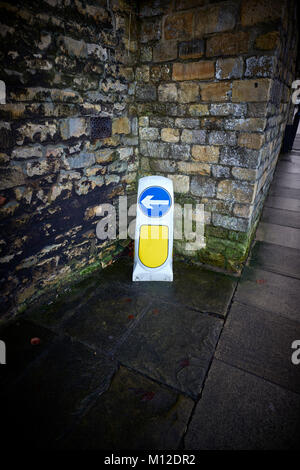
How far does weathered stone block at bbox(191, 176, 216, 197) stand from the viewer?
2984 mm

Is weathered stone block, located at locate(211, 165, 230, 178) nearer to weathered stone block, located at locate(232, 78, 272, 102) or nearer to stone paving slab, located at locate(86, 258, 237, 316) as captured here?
A: weathered stone block, located at locate(232, 78, 272, 102)

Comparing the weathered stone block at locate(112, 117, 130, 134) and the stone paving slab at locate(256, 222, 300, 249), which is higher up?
the weathered stone block at locate(112, 117, 130, 134)

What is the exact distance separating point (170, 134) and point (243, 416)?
2.84 m

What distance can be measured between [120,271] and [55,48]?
235 cm

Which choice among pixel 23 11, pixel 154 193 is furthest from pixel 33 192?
pixel 23 11

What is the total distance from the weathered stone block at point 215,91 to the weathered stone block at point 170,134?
462 millimetres

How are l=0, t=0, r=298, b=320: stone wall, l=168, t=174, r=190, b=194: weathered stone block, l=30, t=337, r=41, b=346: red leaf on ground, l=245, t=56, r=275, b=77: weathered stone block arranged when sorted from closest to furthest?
1. l=0, t=0, r=298, b=320: stone wall
2. l=30, t=337, r=41, b=346: red leaf on ground
3. l=245, t=56, r=275, b=77: weathered stone block
4. l=168, t=174, r=190, b=194: weathered stone block

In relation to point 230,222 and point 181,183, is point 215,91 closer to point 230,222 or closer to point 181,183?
point 181,183

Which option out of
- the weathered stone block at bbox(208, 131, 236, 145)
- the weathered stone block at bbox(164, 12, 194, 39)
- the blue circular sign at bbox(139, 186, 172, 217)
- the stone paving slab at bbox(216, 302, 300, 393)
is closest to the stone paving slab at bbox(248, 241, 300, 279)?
the stone paving slab at bbox(216, 302, 300, 393)

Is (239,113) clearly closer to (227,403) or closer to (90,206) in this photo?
(90,206)

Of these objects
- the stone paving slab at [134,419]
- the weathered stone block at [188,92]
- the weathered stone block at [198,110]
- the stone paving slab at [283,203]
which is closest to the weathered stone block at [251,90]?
the weathered stone block at [198,110]

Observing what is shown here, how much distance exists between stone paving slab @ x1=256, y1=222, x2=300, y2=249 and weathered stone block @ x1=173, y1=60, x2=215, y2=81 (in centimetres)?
243

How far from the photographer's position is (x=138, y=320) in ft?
7.90

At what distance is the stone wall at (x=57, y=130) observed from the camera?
6.34ft
